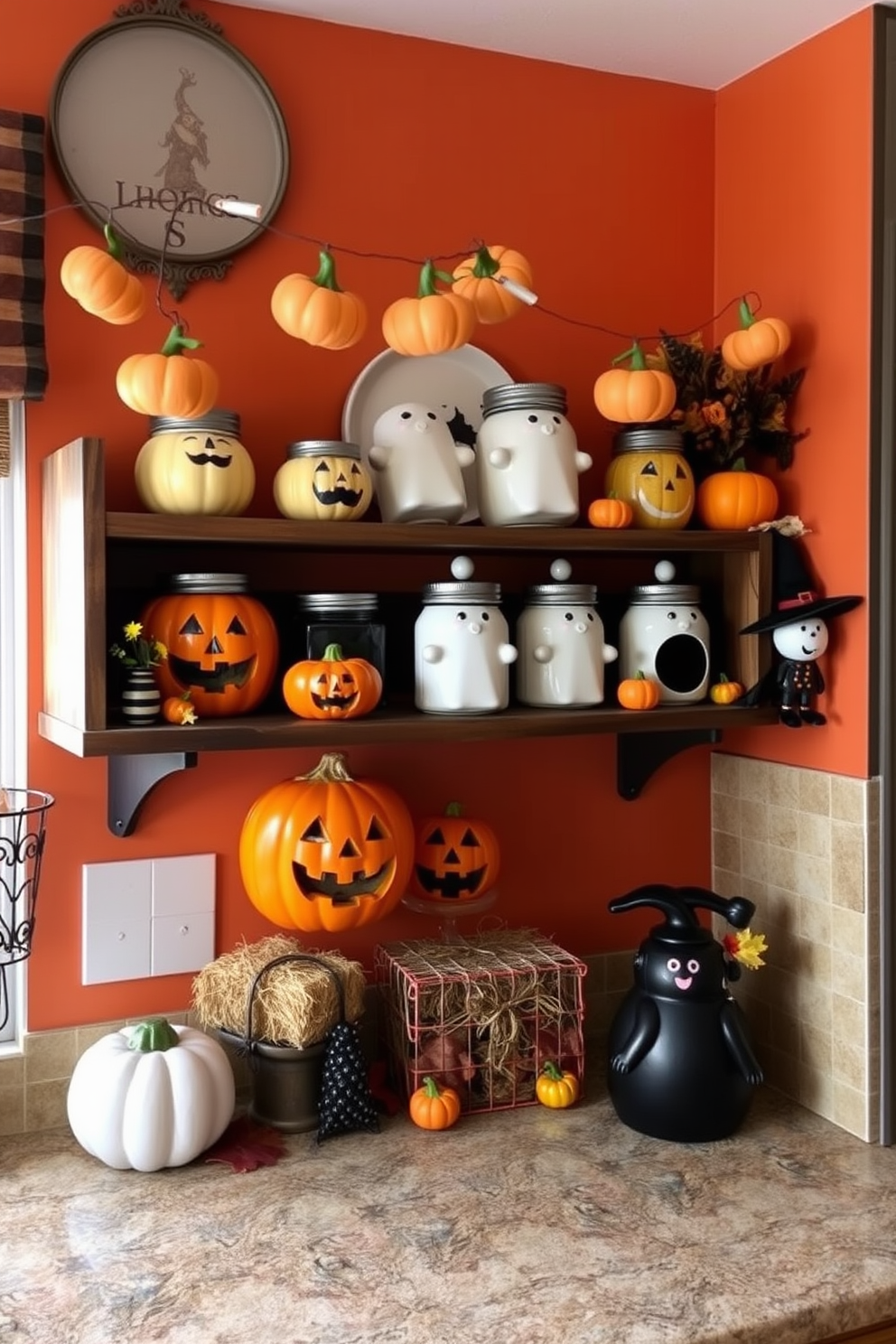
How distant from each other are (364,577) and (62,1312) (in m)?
1.06

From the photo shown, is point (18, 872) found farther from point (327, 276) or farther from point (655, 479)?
point (655, 479)

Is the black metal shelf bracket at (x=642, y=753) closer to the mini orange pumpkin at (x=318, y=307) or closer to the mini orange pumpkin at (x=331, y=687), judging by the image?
the mini orange pumpkin at (x=331, y=687)

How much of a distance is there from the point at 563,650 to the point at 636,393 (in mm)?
390

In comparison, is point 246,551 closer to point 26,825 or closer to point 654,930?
point 26,825

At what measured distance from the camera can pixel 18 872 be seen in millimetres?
1732

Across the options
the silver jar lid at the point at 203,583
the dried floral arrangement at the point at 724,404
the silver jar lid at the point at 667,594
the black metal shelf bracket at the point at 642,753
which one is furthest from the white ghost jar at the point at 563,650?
the silver jar lid at the point at 203,583

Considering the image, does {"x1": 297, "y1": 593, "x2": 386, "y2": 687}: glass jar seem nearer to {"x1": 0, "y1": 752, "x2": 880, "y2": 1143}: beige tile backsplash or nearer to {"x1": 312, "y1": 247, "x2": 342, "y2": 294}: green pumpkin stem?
{"x1": 312, "y1": 247, "x2": 342, "y2": 294}: green pumpkin stem

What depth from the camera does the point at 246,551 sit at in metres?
1.81

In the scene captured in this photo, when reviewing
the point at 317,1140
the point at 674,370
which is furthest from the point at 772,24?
the point at 317,1140

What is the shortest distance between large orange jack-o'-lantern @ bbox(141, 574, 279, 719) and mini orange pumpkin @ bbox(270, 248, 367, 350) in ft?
1.14

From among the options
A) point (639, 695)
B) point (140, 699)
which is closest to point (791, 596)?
point (639, 695)

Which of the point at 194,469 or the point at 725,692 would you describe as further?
the point at 725,692

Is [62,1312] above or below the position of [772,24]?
below

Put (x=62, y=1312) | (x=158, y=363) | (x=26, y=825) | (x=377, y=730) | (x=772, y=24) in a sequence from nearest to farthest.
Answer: (x=62, y=1312) → (x=158, y=363) → (x=377, y=730) → (x=26, y=825) → (x=772, y=24)
